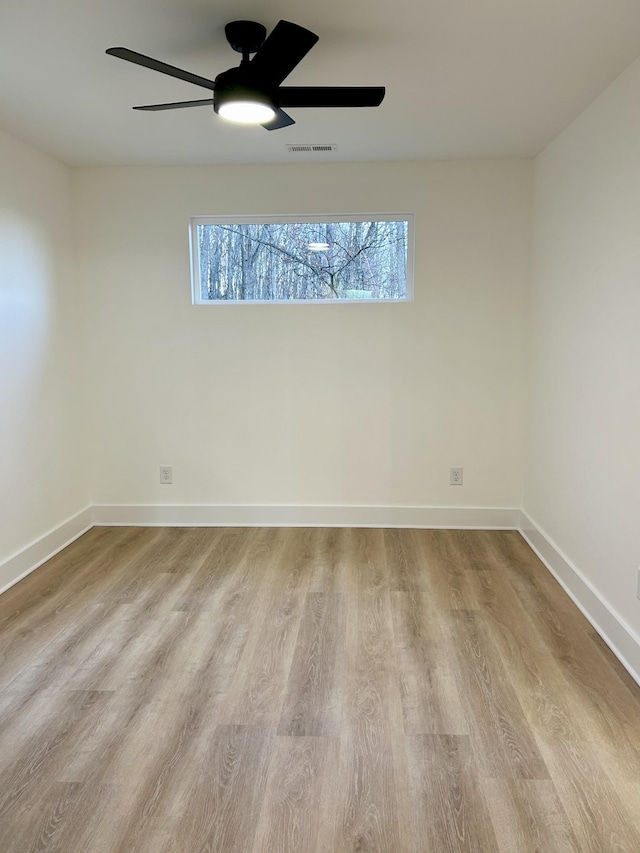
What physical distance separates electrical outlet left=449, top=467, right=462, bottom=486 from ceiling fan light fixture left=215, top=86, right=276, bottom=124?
2578mm

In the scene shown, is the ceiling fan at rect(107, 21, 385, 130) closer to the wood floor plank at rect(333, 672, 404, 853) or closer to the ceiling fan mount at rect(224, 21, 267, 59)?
the ceiling fan mount at rect(224, 21, 267, 59)

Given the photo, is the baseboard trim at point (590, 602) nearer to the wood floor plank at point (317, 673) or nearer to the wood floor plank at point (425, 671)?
the wood floor plank at point (425, 671)

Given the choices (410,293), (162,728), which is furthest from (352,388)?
(162,728)

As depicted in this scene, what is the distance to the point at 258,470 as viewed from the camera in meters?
4.04

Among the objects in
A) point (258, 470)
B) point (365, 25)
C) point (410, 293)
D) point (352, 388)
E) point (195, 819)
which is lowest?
point (195, 819)

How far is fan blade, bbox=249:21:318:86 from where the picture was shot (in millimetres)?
1736

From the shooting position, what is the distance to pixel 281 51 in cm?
186

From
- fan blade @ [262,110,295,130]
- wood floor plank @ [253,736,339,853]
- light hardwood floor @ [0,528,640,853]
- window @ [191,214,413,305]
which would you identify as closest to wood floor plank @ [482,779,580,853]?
light hardwood floor @ [0,528,640,853]

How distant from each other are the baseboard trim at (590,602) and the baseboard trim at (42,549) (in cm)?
301

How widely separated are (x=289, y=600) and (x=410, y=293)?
85.3 inches

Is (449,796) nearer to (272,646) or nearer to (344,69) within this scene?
(272,646)

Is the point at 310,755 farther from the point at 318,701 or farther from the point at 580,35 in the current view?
the point at 580,35

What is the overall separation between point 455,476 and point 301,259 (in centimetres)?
185

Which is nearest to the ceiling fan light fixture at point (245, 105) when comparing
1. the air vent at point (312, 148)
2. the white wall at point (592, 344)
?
the air vent at point (312, 148)
